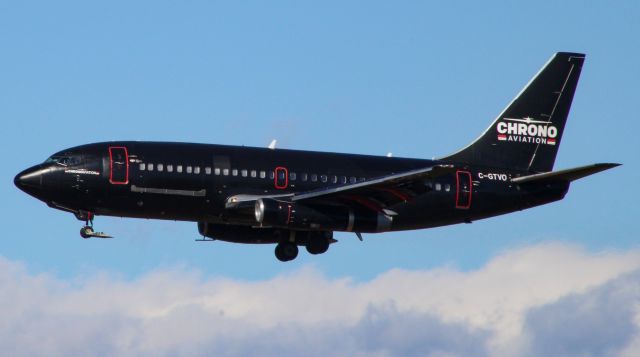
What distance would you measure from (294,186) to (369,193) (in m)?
4.07

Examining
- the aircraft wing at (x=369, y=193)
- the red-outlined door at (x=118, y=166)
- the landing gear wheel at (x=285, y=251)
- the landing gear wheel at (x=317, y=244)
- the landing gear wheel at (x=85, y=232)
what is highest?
the red-outlined door at (x=118, y=166)

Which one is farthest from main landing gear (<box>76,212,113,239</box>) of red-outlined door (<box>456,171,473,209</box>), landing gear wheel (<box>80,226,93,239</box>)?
red-outlined door (<box>456,171,473,209</box>)

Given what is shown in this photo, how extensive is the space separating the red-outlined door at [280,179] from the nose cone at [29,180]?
12.3 meters

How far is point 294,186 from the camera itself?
256 ft

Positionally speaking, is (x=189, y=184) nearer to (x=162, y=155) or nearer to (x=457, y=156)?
(x=162, y=155)

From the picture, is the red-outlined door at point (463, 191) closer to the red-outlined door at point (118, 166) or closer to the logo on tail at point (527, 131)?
the logo on tail at point (527, 131)

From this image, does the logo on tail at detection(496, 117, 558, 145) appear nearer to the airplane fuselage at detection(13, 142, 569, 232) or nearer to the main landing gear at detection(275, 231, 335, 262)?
the airplane fuselage at detection(13, 142, 569, 232)

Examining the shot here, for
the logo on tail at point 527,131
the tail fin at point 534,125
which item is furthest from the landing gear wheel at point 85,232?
the logo on tail at point 527,131

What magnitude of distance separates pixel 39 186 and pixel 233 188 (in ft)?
32.8

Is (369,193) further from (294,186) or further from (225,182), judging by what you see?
(225,182)

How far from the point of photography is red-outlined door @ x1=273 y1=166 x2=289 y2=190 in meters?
77.6

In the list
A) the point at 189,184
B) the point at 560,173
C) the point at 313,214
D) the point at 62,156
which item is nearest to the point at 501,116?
the point at 560,173

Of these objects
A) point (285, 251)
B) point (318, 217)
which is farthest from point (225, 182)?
point (285, 251)

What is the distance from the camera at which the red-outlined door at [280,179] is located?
77562mm
